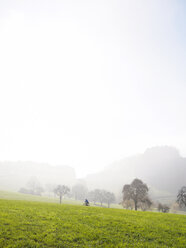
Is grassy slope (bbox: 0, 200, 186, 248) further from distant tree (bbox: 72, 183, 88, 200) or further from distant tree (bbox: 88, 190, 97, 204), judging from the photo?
distant tree (bbox: 72, 183, 88, 200)

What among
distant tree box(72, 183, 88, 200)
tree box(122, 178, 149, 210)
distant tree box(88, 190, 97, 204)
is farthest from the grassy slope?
distant tree box(72, 183, 88, 200)

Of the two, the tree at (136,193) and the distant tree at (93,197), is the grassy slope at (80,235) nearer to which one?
→ the tree at (136,193)

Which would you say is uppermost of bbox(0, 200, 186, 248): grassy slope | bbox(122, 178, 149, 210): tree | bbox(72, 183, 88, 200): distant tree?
bbox(0, 200, 186, 248): grassy slope

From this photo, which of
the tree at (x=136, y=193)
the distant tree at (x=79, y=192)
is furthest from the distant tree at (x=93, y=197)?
the tree at (x=136, y=193)

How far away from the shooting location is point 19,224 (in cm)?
1630

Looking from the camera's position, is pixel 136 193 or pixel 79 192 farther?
pixel 79 192

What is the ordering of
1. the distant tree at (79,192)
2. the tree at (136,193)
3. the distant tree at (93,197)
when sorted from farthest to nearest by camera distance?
the distant tree at (79,192) → the distant tree at (93,197) → the tree at (136,193)

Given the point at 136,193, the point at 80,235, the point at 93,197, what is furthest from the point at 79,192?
the point at 80,235

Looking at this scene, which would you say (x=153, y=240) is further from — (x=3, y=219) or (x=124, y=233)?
(x=3, y=219)

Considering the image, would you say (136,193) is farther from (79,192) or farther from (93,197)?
(79,192)

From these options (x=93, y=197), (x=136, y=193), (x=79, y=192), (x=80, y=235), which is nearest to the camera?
(x=80, y=235)

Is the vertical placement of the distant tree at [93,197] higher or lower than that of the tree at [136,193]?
lower

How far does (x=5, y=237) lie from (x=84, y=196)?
165 m

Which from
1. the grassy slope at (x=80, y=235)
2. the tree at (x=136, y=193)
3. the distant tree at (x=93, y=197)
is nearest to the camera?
the grassy slope at (x=80, y=235)
